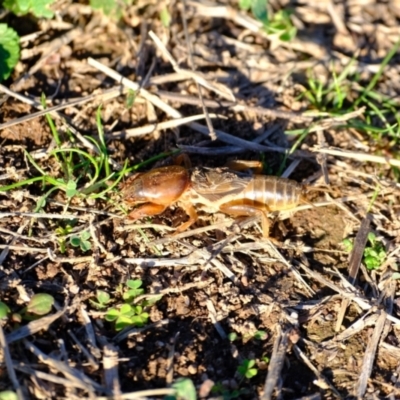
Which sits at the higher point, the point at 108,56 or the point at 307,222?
the point at 108,56

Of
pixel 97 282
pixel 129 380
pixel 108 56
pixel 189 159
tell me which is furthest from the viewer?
pixel 108 56

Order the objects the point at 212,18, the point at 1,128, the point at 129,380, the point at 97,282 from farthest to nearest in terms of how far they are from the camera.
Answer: the point at 212,18 → the point at 1,128 → the point at 97,282 → the point at 129,380

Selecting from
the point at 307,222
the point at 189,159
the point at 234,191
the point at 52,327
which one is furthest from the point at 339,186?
the point at 52,327

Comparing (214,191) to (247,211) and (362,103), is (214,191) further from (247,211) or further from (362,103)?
(362,103)

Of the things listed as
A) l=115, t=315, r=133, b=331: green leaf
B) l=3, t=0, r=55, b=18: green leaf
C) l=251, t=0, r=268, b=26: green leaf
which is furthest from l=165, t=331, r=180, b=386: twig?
l=251, t=0, r=268, b=26: green leaf

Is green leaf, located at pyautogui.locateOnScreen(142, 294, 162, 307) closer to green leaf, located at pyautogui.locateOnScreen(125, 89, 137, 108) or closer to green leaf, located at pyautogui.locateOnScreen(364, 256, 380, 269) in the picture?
green leaf, located at pyautogui.locateOnScreen(364, 256, 380, 269)

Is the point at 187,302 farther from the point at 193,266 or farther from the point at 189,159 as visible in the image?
the point at 189,159

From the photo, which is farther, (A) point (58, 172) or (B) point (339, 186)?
(B) point (339, 186)
